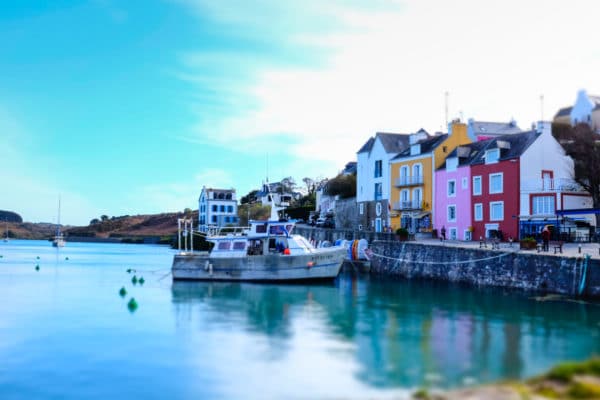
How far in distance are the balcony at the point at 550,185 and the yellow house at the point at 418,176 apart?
10.7m

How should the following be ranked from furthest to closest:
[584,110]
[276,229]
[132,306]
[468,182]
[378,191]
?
[584,110] < [378,191] < [468,182] < [276,229] < [132,306]

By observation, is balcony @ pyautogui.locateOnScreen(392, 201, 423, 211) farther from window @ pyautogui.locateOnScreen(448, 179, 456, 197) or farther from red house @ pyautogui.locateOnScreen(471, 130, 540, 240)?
red house @ pyautogui.locateOnScreen(471, 130, 540, 240)

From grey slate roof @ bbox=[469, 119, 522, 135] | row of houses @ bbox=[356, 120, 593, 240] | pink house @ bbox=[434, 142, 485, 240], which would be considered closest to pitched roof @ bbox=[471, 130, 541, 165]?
row of houses @ bbox=[356, 120, 593, 240]

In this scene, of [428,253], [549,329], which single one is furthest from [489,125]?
[549,329]

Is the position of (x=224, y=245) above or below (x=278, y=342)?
above

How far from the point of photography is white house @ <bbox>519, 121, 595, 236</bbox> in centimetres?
3706

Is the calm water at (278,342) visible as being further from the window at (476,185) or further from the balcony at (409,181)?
the balcony at (409,181)

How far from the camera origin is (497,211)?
4056cm

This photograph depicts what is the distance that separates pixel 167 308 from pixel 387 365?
14097mm

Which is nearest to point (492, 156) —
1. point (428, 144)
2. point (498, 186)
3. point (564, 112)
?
point (498, 186)

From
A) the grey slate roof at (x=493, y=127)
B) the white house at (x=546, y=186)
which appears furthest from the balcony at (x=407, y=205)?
the white house at (x=546, y=186)

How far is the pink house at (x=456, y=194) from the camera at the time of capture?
4384 cm

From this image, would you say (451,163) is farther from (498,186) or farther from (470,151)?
(498,186)

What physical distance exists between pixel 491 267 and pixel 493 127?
31.3 metres
